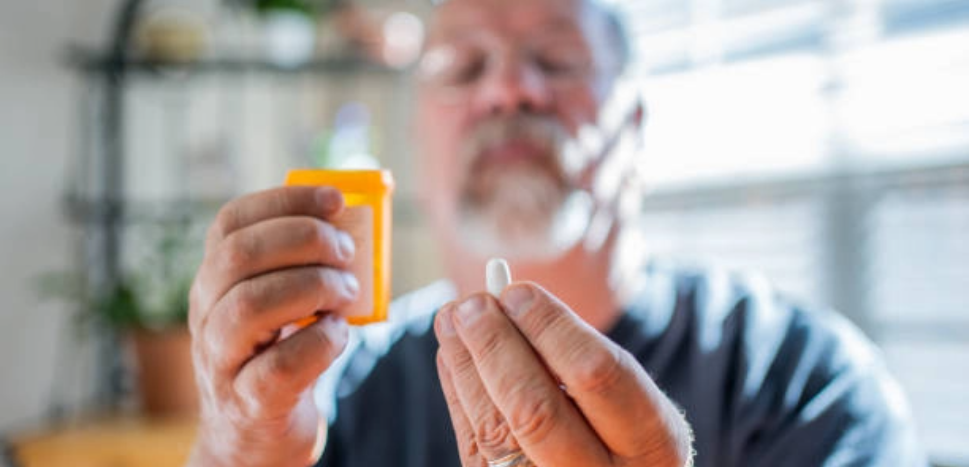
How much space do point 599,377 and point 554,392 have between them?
3cm

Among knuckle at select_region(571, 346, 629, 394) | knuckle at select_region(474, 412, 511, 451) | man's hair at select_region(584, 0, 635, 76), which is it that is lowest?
knuckle at select_region(474, 412, 511, 451)

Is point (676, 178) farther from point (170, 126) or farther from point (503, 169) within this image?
point (170, 126)

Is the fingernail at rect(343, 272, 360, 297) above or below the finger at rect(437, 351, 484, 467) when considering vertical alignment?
above

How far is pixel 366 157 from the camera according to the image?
1.66 meters

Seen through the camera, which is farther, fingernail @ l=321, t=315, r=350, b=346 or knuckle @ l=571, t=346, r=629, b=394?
fingernail @ l=321, t=315, r=350, b=346

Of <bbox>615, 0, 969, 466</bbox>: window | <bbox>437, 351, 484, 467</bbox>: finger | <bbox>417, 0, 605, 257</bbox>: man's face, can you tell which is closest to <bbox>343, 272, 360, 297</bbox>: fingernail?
<bbox>437, 351, 484, 467</bbox>: finger

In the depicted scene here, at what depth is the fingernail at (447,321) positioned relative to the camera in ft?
1.41

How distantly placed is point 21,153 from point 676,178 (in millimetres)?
1244

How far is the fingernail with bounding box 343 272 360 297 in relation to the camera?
542 millimetres

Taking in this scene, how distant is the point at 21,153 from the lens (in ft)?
4.77

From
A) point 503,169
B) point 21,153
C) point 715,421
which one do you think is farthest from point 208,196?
point 715,421

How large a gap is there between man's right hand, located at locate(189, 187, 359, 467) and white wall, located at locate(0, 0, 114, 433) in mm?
1137

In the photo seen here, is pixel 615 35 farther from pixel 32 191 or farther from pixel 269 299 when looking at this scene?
pixel 32 191

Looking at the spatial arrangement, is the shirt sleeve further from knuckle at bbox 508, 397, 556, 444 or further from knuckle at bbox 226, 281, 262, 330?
knuckle at bbox 226, 281, 262, 330
